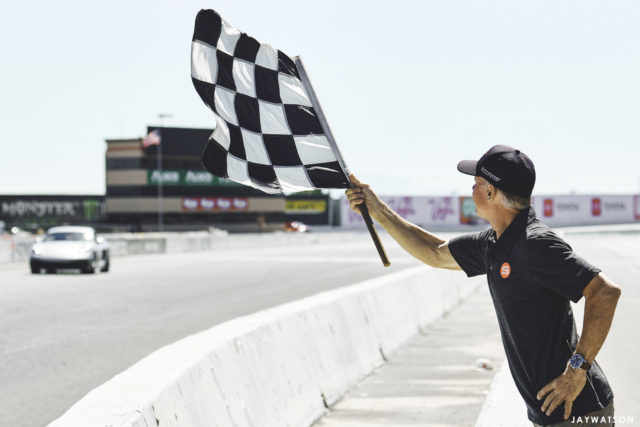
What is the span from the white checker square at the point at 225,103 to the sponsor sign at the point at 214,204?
84128 millimetres

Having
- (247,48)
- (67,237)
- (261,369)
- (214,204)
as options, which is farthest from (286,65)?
(214,204)

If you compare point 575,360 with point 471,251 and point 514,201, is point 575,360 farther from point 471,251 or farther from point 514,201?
point 471,251

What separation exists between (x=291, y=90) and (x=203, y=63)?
0.43 m

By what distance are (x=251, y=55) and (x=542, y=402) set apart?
207 cm

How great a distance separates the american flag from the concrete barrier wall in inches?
2743

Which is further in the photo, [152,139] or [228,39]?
[152,139]

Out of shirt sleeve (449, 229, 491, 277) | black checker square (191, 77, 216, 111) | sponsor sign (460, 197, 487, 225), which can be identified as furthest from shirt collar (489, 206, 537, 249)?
sponsor sign (460, 197, 487, 225)

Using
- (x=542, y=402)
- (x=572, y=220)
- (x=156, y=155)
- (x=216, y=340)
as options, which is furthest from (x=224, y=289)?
(x=572, y=220)

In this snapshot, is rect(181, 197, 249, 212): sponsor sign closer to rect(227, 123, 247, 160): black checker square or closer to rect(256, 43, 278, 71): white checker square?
rect(227, 123, 247, 160): black checker square

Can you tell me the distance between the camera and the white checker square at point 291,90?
402 cm

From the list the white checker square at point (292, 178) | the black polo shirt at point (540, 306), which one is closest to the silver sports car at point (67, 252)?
the white checker square at point (292, 178)

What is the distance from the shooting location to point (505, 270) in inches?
118

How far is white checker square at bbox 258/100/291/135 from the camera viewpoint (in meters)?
4.08

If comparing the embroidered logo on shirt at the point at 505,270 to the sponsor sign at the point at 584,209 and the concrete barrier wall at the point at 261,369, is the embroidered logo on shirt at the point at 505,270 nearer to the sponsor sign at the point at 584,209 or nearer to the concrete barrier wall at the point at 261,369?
the concrete barrier wall at the point at 261,369
